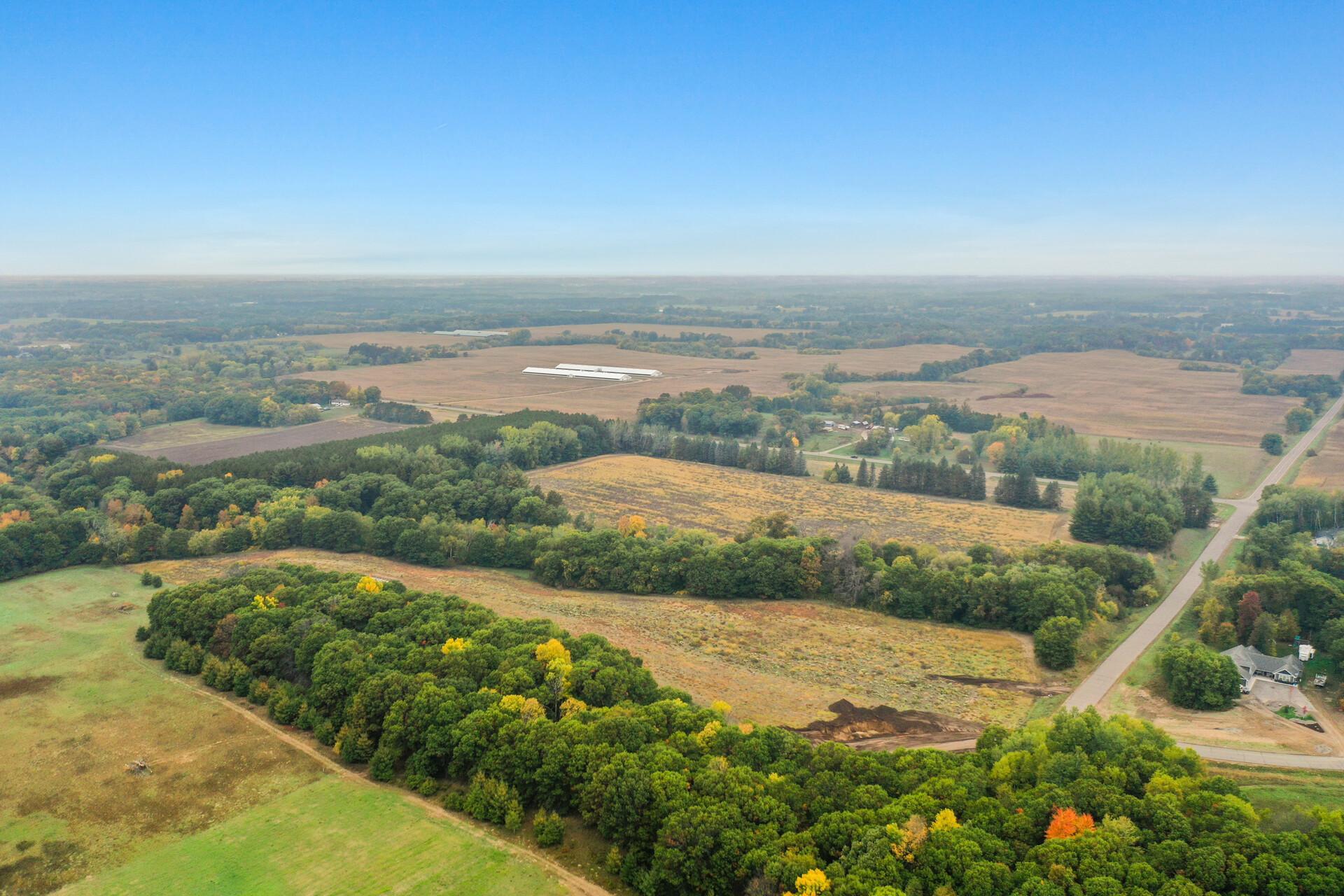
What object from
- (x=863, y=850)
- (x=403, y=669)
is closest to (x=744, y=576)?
(x=403, y=669)

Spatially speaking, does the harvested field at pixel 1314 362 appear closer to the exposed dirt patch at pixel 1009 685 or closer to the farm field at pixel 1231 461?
the farm field at pixel 1231 461

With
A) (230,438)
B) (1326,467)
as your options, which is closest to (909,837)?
(1326,467)

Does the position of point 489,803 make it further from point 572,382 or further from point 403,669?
point 572,382

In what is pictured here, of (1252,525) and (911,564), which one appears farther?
(1252,525)

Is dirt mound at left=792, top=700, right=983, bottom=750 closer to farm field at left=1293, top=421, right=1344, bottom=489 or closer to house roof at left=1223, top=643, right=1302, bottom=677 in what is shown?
house roof at left=1223, top=643, right=1302, bottom=677

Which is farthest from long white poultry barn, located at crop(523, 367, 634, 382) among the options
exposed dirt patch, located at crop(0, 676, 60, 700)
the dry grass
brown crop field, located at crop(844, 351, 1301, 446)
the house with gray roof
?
the house with gray roof

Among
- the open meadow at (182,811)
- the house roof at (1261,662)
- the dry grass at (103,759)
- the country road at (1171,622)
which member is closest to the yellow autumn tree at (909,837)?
the open meadow at (182,811)

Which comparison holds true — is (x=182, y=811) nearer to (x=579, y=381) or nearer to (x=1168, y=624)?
(x=1168, y=624)
